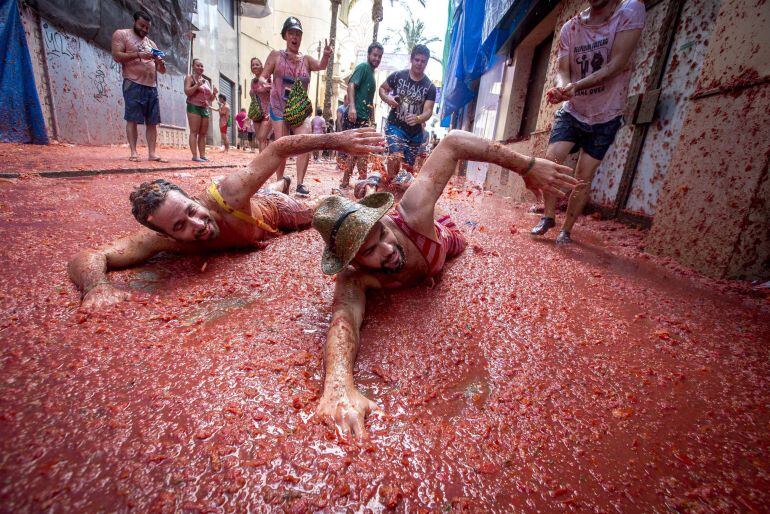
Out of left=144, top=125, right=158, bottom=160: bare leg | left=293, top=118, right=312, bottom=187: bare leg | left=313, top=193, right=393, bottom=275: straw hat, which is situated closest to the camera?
left=313, top=193, right=393, bottom=275: straw hat

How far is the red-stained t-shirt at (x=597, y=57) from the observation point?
96.9 inches

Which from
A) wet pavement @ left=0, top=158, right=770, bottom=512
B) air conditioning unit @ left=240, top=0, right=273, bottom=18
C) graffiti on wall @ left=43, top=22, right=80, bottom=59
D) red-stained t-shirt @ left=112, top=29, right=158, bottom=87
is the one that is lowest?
wet pavement @ left=0, top=158, right=770, bottom=512

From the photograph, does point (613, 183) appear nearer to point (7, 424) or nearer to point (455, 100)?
point (7, 424)

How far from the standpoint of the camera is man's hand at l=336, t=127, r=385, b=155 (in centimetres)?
199

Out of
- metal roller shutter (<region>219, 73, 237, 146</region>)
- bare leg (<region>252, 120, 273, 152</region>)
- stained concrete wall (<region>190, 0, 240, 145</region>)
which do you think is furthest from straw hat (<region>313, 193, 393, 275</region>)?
metal roller shutter (<region>219, 73, 237, 146</region>)

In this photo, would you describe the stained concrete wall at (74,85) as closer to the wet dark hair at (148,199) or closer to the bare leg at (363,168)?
the bare leg at (363,168)

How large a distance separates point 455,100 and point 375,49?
264 inches

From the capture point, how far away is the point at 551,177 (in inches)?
72.9

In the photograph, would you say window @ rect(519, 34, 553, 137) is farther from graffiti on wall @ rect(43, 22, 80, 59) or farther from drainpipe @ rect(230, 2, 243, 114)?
drainpipe @ rect(230, 2, 243, 114)

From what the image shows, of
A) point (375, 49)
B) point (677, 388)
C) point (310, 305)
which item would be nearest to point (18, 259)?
point (310, 305)

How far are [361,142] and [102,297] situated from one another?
1.53m

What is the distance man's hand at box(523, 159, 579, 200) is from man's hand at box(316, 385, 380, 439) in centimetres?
137

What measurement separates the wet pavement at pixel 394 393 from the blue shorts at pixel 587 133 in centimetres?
108

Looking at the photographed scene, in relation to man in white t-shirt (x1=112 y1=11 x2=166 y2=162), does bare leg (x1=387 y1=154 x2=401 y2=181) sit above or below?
below
